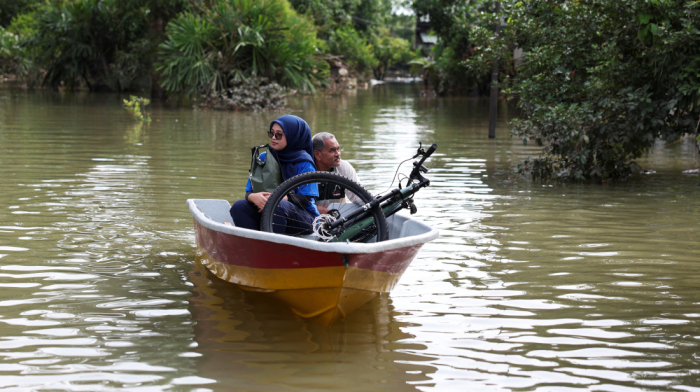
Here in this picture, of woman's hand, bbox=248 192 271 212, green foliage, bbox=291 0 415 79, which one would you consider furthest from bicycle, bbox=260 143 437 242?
green foliage, bbox=291 0 415 79

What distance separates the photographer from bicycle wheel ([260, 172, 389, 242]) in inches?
180

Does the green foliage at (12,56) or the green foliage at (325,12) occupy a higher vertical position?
the green foliage at (325,12)

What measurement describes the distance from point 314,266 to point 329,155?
156cm

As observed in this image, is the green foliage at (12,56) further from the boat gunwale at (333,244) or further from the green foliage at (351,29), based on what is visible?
the boat gunwale at (333,244)

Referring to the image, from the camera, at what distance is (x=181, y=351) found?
3.95 m

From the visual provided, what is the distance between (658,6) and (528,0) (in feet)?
8.67

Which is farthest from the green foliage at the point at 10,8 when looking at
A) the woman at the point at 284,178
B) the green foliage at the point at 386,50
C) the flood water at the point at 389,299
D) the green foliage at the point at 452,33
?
the woman at the point at 284,178

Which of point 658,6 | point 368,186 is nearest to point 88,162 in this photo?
point 368,186

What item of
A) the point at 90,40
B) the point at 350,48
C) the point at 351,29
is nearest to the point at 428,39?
the point at 351,29

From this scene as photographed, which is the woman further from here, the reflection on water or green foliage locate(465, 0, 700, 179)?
green foliage locate(465, 0, 700, 179)

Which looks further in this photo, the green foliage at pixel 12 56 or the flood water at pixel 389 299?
the green foliage at pixel 12 56

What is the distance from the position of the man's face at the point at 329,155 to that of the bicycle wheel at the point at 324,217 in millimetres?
668

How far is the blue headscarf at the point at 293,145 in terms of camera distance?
16.3 feet

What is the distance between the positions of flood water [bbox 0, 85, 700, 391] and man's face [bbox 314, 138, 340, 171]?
1.08m
